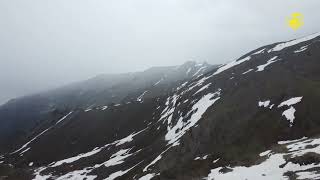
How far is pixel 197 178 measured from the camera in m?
43.7

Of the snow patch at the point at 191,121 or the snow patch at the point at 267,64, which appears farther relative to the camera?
the snow patch at the point at 267,64

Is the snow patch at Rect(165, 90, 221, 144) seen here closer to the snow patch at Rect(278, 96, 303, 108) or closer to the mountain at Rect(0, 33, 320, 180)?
the mountain at Rect(0, 33, 320, 180)

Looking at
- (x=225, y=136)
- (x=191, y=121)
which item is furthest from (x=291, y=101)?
(x=191, y=121)

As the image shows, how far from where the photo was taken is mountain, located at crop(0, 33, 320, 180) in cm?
4438

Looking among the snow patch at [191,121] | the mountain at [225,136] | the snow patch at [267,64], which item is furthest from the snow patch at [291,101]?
the snow patch at [267,64]

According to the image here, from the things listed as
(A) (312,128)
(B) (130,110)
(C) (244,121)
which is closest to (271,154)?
(A) (312,128)

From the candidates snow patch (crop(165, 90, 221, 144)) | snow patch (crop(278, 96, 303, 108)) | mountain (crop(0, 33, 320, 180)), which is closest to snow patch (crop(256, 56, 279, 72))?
mountain (crop(0, 33, 320, 180))

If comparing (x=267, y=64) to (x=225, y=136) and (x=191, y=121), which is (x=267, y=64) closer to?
(x=191, y=121)

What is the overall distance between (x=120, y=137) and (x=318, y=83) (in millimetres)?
84444

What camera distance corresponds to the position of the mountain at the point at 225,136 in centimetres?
4438

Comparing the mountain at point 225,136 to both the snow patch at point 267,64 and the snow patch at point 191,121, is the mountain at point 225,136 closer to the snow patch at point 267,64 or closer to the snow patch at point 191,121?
the snow patch at point 267,64

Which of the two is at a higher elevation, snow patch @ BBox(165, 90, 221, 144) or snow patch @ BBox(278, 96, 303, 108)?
snow patch @ BBox(278, 96, 303, 108)

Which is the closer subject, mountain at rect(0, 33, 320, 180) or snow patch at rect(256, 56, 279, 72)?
mountain at rect(0, 33, 320, 180)

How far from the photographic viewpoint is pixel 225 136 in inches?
2697
